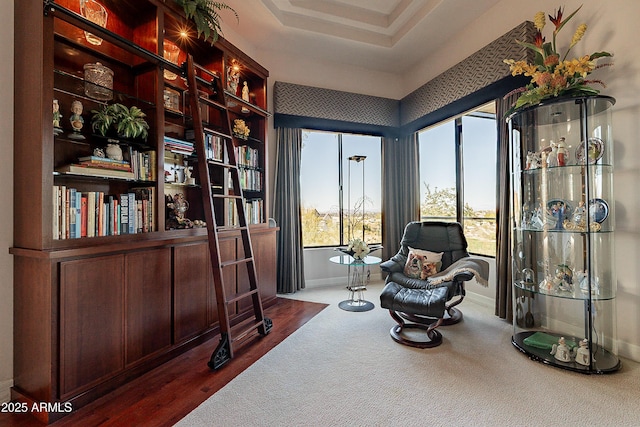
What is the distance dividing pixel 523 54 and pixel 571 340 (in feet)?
8.59

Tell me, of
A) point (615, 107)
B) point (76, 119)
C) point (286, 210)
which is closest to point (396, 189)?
point (286, 210)

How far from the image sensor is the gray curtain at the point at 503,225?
3.12m

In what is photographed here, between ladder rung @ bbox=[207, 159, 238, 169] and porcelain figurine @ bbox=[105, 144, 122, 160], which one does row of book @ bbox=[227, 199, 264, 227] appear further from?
porcelain figurine @ bbox=[105, 144, 122, 160]

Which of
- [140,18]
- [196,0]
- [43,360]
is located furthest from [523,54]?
[43,360]

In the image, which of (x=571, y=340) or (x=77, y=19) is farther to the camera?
(x=571, y=340)

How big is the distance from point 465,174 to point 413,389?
3055mm

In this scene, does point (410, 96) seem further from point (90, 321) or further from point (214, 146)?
point (90, 321)

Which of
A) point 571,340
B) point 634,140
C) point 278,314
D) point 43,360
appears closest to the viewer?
point 43,360

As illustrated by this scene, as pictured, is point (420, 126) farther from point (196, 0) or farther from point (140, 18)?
point (140, 18)

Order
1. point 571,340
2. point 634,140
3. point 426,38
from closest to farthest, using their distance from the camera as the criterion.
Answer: point 634,140, point 571,340, point 426,38

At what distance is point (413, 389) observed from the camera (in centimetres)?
193

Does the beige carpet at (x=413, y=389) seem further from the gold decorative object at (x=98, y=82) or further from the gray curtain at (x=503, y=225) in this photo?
the gold decorative object at (x=98, y=82)

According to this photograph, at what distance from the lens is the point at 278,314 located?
3375 millimetres

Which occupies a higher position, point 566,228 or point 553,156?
point 553,156
